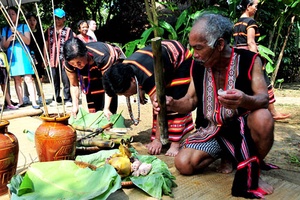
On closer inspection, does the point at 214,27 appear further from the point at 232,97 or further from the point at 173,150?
the point at 173,150

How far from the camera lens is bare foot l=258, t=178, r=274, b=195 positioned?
215 centimetres

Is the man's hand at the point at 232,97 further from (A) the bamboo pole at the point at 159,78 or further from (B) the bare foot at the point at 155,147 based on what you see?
(B) the bare foot at the point at 155,147

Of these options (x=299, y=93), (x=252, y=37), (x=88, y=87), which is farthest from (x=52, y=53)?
(x=299, y=93)

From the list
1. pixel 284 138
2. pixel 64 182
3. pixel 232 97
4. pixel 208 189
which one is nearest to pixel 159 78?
pixel 232 97

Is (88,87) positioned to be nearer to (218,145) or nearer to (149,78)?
(149,78)

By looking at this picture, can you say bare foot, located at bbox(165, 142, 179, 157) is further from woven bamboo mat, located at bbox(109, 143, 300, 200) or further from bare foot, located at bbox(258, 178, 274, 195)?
bare foot, located at bbox(258, 178, 274, 195)

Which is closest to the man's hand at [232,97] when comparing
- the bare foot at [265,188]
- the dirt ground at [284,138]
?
the bare foot at [265,188]

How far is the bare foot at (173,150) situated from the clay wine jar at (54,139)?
1014 mm

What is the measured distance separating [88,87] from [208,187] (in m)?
2.05

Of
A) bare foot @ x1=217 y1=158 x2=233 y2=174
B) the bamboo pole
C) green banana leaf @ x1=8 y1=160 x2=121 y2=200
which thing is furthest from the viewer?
bare foot @ x1=217 y1=158 x2=233 y2=174

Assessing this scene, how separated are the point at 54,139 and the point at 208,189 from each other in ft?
3.42

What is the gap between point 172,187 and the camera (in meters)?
2.26

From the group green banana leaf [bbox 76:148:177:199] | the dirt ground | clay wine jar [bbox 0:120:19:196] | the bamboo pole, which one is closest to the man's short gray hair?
the bamboo pole

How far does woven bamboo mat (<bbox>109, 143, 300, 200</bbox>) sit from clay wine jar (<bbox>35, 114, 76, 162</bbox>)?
18.2 inches
